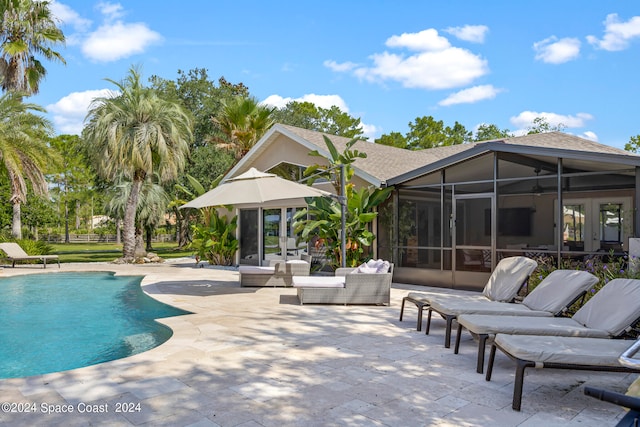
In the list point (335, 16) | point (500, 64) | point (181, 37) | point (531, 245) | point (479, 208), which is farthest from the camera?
point (500, 64)

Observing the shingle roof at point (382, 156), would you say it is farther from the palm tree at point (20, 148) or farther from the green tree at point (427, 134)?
the green tree at point (427, 134)

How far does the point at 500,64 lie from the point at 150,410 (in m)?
24.1

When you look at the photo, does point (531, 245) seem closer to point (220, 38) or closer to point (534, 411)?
point (534, 411)

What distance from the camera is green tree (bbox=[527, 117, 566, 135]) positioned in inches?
1375

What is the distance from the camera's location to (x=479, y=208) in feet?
39.8

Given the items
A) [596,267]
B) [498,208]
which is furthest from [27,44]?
[596,267]

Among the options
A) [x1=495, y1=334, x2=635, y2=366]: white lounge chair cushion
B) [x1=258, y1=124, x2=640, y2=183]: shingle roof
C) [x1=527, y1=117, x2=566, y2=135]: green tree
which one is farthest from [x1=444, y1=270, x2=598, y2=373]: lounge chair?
[x1=527, y1=117, x2=566, y2=135]: green tree

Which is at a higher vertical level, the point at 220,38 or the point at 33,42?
the point at 33,42

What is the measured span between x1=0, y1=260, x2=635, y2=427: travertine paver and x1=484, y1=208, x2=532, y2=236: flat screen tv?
5.35 metres

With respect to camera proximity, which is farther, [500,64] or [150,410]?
[500,64]

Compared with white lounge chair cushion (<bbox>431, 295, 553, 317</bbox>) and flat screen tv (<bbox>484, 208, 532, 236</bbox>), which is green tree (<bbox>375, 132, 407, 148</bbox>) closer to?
flat screen tv (<bbox>484, 208, 532, 236</bbox>)

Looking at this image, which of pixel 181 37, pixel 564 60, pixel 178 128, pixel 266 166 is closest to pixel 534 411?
pixel 266 166

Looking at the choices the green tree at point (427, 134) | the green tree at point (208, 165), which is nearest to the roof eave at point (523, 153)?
the green tree at point (208, 165)

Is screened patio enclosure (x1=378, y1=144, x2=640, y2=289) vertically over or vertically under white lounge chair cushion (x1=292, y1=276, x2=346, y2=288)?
over
